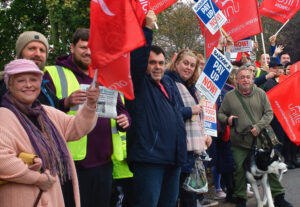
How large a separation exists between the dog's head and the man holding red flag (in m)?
2.26

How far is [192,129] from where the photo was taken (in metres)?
4.59

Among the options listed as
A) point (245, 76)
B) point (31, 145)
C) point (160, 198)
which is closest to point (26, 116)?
point (31, 145)

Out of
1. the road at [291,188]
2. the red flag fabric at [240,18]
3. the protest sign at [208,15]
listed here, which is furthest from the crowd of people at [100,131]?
the red flag fabric at [240,18]

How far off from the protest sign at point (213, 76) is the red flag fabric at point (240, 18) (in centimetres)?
250

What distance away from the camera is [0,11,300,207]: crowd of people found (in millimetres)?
2658

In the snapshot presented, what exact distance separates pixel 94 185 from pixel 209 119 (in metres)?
2.11

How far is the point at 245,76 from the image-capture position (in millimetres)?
6125

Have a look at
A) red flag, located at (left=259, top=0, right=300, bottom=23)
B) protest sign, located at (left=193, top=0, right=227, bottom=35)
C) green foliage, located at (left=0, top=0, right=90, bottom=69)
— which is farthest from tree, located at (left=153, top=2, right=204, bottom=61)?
protest sign, located at (left=193, top=0, right=227, bottom=35)

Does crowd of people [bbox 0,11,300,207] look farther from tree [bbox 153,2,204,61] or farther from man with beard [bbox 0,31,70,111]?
tree [bbox 153,2,204,61]

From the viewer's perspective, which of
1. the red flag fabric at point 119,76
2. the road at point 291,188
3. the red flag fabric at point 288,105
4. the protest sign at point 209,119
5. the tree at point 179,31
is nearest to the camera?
the red flag fabric at point 119,76

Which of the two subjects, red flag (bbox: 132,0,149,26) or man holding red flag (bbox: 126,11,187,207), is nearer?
red flag (bbox: 132,0,149,26)

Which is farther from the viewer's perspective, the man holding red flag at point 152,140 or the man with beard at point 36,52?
the man holding red flag at point 152,140

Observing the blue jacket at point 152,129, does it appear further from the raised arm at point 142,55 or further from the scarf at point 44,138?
the scarf at point 44,138

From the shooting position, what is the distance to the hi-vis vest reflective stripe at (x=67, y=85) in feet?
11.6
